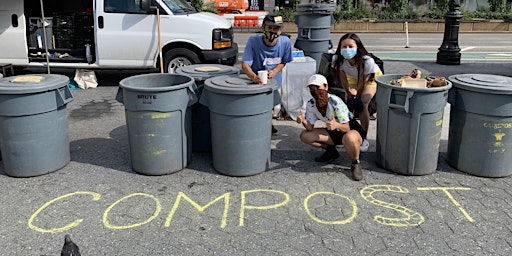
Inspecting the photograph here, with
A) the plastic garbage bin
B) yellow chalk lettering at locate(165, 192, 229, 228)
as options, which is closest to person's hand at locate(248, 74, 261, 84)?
the plastic garbage bin

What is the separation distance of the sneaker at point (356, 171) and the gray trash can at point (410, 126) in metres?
0.38

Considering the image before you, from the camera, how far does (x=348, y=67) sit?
5.80 metres

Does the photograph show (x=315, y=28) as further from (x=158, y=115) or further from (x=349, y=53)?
(x=158, y=115)

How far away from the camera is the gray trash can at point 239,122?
4852 millimetres

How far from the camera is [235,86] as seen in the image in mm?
4898

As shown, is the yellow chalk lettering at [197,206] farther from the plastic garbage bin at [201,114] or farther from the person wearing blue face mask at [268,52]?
the person wearing blue face mask at [268,52]

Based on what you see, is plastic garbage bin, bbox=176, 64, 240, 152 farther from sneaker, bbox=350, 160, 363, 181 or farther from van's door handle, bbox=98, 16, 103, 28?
van's door handle, bbox=98, 16, 103, 28

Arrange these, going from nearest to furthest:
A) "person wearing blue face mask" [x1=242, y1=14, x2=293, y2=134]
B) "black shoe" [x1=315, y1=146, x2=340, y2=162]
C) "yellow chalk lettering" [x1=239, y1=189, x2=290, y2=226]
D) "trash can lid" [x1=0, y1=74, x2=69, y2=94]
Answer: "yellow chalk lettering" [x1=239, y1=189, x2=290, y2=226] → "trash can lid" [x1=0, y1=74, x2=69, y2=94] → "black shoe" [x1=315, y1=146, x2=340, y2=162] → "person wearing blue face mask" [x1=242, y1=14, x2=293, y2=134]

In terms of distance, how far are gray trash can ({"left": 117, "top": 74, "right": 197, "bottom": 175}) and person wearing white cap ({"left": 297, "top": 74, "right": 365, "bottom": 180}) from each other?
129cm

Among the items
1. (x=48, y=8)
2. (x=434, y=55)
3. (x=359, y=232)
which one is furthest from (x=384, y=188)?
(x=434, y=55)

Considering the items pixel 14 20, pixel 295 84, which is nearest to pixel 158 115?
pixel 295 84

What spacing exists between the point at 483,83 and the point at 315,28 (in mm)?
4337

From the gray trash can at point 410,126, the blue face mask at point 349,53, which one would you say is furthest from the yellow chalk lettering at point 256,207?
the blue face mask at point 349,53

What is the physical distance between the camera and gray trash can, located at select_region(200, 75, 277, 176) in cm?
485
